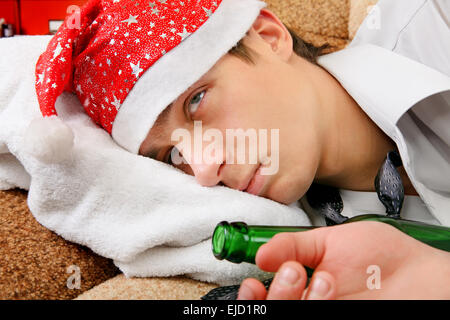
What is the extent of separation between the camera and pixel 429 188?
754mm

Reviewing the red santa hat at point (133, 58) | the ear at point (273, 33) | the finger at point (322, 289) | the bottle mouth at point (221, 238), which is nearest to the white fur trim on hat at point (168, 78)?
the red santa hat at point (133, 58)

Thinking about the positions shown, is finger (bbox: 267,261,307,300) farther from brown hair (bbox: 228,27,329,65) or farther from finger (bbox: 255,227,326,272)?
brown hair (bbox: 228,27,329,65)

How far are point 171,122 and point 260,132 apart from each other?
0.49 feet

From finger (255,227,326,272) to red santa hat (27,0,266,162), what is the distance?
1.13 feet

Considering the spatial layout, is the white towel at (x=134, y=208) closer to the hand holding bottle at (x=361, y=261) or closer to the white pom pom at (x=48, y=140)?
the white pom pom at (x=48, y=140)

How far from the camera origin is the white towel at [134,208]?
587 mm

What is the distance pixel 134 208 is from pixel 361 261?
13.8 inches

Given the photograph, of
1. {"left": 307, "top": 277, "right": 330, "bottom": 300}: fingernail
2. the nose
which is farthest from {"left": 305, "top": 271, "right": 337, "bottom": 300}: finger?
the nose

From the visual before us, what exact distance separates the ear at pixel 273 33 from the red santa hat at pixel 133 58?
0.12 meters

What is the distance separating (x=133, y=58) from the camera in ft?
2.22

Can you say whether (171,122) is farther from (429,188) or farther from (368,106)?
(429,188)

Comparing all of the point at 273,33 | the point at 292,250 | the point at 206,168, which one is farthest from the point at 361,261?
the point at 273,33

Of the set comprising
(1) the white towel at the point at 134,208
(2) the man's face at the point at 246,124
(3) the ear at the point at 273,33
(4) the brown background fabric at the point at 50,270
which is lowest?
(4) the brown background fabric at the point at 50,270

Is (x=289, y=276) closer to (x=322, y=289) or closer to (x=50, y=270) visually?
(x=322, y=289)
